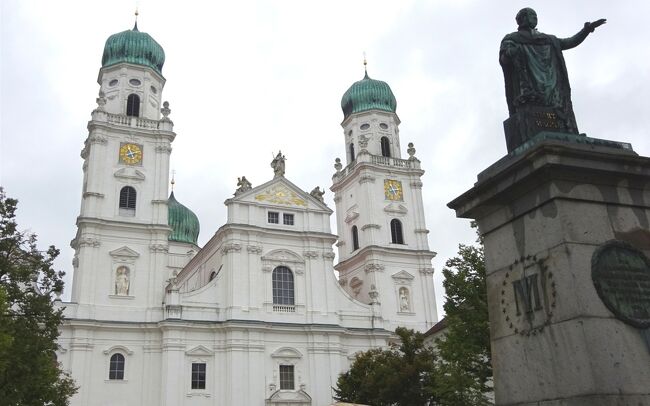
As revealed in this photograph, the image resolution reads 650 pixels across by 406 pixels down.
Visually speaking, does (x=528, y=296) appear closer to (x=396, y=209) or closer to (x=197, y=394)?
(x=197, y=394)

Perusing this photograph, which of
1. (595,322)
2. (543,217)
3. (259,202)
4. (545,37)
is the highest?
(259,202)

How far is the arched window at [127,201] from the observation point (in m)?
41.3

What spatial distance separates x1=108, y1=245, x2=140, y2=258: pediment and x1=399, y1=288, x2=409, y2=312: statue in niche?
736 inches

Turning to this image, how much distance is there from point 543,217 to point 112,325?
3495 centimetres

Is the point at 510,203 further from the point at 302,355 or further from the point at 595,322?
the point at 302,355

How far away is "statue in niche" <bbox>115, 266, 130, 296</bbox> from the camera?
129ft

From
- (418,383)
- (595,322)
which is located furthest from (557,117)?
(418,383)

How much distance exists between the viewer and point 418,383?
1129 inches

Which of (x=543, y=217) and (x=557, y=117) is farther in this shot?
(x=557, y=117)

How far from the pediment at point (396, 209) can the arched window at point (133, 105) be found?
64.6 ft

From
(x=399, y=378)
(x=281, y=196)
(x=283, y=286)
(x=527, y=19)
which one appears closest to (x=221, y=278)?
(x=283, y=286)

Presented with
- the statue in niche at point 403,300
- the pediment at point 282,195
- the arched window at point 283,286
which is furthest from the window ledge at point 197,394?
the statue in niche at point 403,300

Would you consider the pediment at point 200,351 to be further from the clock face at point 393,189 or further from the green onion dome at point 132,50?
the green onion dome at point 132,50

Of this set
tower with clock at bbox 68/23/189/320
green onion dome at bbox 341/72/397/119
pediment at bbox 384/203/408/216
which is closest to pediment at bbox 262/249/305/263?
tower with clock at bbox 68/23/189/320
